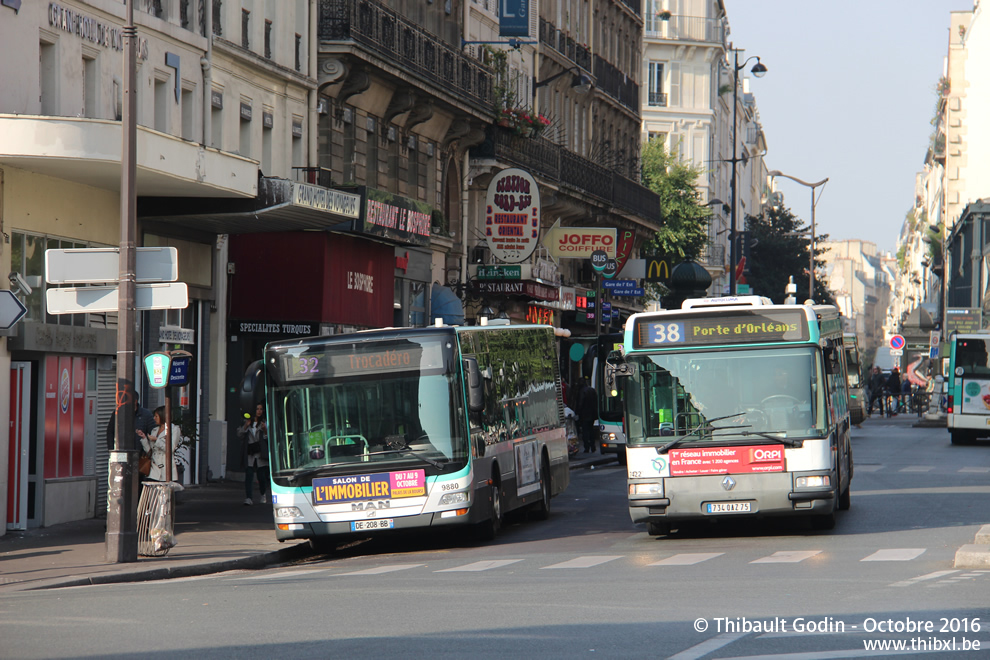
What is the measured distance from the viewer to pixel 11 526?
21109 millimetres

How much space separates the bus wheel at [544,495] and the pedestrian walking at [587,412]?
15210 millimetres

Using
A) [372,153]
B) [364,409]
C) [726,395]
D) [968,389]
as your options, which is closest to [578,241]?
[968,389]

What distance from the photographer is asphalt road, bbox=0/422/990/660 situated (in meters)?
10.1

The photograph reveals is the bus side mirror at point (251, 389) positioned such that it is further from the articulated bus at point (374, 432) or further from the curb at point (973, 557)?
the curb at point (973, 557)

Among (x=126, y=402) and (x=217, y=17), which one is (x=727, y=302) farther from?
(x=217, y=17)

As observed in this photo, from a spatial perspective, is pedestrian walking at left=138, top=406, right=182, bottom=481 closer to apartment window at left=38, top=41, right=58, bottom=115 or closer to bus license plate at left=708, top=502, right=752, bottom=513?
apartment window at left=38, top=41, right=58, bottom=115

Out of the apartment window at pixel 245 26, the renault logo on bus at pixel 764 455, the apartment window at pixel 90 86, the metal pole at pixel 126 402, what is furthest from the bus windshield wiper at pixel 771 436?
the apartment window at pixel 245 26

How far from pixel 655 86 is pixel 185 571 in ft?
239

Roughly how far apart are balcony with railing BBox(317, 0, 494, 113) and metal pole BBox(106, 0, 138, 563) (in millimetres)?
16315

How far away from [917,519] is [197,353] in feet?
43.4

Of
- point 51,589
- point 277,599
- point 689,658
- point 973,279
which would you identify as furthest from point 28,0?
point 973,279

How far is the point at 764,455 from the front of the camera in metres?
18.3

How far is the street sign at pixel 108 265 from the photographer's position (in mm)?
17031

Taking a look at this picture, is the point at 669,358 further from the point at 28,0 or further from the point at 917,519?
the point at 28,0
